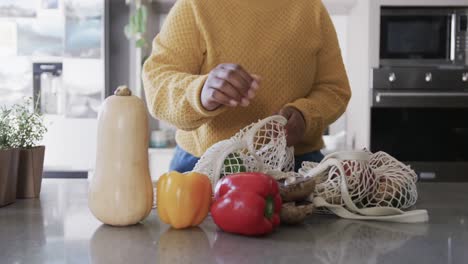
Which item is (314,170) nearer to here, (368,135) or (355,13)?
(368,135)

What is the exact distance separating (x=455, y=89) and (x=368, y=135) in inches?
18.7

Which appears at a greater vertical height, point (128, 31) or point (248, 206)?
point (128, 31)

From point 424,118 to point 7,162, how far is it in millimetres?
2218

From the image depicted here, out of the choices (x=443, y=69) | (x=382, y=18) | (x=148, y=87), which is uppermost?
(x=382, y=18)

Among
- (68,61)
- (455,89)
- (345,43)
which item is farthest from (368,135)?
(68,61)

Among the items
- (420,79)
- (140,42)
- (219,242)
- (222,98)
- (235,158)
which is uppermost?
(140,42)

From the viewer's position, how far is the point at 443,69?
2822mm

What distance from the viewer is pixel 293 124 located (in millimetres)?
1253

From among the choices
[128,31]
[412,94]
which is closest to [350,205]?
[412,94]

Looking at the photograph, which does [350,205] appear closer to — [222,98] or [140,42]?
[222,98]

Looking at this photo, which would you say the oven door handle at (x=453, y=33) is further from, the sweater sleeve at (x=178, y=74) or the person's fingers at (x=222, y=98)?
the person's fingers at (x=222, y=98)

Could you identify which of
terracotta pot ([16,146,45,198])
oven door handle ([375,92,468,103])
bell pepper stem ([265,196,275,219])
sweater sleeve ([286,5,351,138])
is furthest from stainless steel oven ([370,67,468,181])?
bell pepper stem ([265,196,275,219])

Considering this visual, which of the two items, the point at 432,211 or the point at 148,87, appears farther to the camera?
the point at 148,87

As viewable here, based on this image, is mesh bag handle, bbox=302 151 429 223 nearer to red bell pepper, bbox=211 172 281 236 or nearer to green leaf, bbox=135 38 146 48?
red bell pepper, bbox=211 172 281 236
